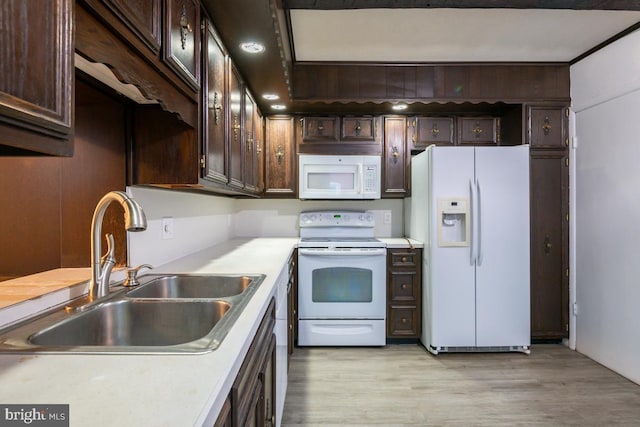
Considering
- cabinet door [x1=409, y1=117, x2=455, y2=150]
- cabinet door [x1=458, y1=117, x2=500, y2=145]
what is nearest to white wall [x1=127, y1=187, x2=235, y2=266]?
cabinet door [x1=409, y1=117, x2=455, y2=150]

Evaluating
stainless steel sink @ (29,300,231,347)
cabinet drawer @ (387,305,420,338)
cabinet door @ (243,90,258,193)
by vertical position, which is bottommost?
cabinet drawer @ (387,305,420,338)

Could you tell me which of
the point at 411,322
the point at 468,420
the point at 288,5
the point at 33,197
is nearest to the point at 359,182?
the point at 411,322

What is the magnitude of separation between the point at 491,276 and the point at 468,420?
46.9 inches

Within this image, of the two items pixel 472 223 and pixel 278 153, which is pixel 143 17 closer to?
pixel 278 153

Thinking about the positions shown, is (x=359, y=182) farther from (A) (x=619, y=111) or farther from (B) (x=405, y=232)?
(A) (x=619, y=111)

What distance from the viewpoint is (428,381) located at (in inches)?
92.7

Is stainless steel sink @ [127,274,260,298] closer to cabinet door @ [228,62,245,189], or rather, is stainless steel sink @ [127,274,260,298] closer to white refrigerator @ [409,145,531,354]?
cabinet door @ [228,62,245,189]

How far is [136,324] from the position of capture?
3.75ft

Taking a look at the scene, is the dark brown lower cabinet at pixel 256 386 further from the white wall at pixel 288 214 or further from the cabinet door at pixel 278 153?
the white wall at pixel 288 214

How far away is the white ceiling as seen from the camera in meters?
2.21

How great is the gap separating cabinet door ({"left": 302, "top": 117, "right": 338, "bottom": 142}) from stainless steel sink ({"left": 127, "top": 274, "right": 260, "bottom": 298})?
202cm

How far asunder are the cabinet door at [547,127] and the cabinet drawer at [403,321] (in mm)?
1786

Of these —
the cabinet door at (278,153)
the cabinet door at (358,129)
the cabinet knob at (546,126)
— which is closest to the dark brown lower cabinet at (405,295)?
the cabinet door at (358,129)

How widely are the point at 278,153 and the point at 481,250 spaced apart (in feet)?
6.44
